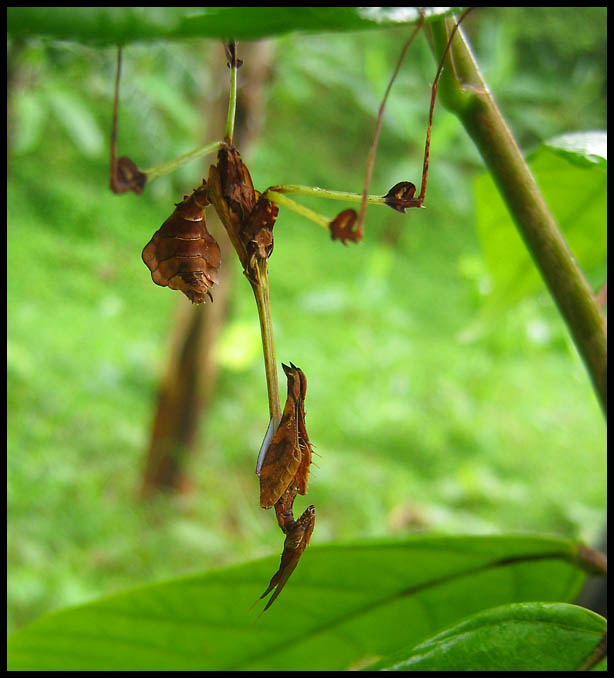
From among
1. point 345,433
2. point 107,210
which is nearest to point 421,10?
point 345,433

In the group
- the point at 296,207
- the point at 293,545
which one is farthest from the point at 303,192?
the point at 293,545

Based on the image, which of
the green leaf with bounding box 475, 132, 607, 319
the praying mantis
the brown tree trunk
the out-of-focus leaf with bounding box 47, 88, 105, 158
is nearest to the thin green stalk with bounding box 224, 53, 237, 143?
the praying mantis

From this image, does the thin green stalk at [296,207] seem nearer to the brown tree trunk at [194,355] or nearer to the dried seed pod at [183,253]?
the dried seed pod at [183,253]

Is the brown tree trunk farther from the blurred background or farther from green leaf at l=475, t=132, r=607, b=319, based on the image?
green leaf at l=475, t=132, r=607, b=319

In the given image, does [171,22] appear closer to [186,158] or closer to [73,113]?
[186,158]

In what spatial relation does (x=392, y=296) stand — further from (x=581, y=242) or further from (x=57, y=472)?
(x=581, y=242)

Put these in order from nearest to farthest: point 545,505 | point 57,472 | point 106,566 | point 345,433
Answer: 1. point 106,566
2. point 57,472
3. point 545,505
4. point 345,433
